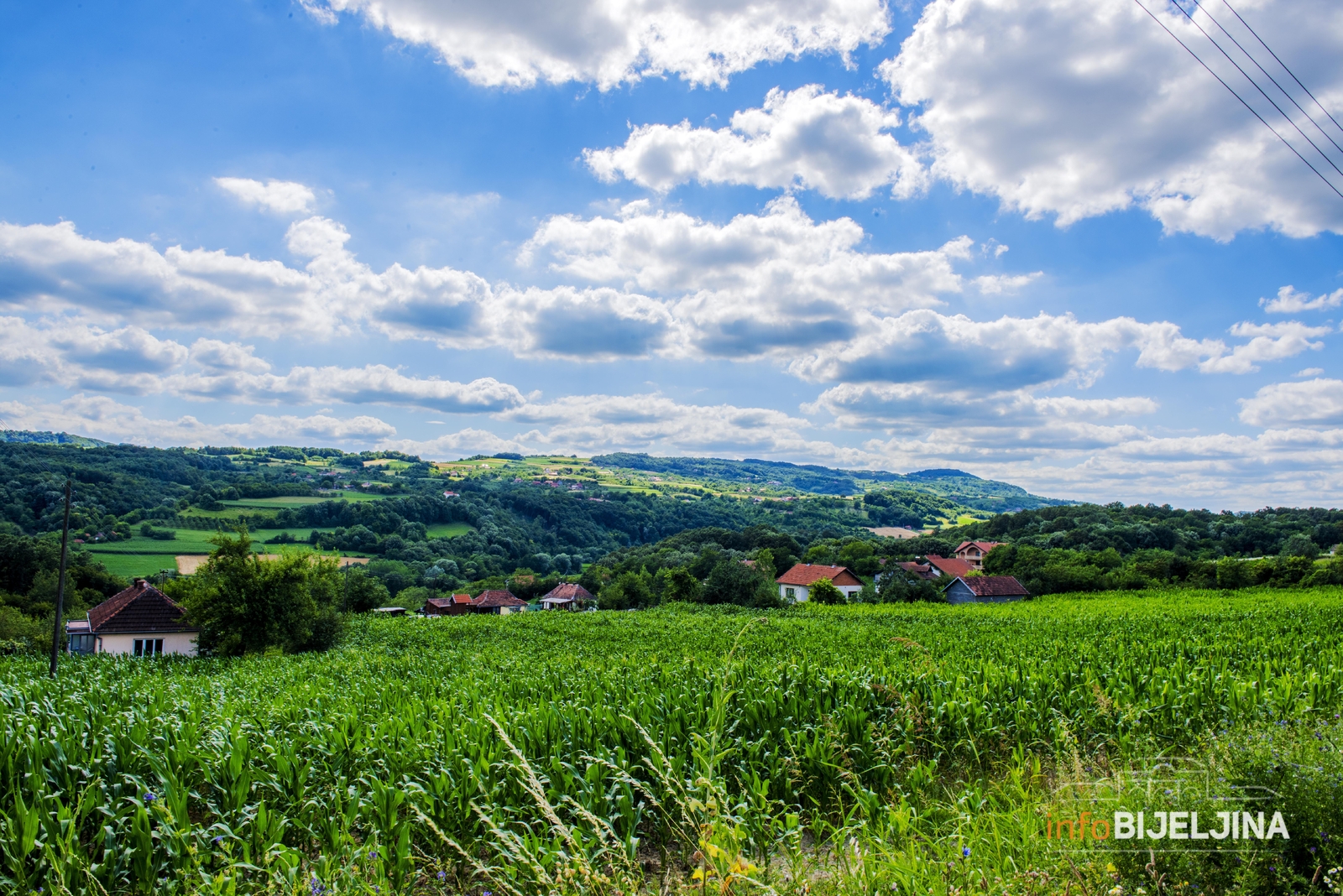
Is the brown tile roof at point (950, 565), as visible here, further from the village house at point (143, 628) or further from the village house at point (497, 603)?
the village house at point (143, 628)

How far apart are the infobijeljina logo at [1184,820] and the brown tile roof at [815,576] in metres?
63.6

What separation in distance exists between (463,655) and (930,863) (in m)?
22.4

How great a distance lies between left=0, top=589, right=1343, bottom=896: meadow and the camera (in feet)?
11.1

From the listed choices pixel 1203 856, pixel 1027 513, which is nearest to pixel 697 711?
pixel 1203 856

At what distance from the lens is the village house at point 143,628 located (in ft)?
109

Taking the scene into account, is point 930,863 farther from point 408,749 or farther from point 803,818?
point 408,749

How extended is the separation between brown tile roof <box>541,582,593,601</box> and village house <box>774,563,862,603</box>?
23.1 meters

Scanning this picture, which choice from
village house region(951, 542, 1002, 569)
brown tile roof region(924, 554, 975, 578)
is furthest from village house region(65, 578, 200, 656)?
village house region(951, 542, 1002, 569)

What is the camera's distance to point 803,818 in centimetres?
621

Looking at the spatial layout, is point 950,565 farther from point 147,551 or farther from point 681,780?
point 147,551

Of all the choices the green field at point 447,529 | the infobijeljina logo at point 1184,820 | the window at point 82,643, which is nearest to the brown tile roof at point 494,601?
the window at point 82,643

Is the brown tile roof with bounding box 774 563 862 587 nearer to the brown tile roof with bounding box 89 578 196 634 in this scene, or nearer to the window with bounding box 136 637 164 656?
the brown tile roof with bounding box 89 578 196 634

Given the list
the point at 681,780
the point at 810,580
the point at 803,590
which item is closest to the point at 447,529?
the point at 803,590

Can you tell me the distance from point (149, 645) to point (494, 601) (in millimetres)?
42017
